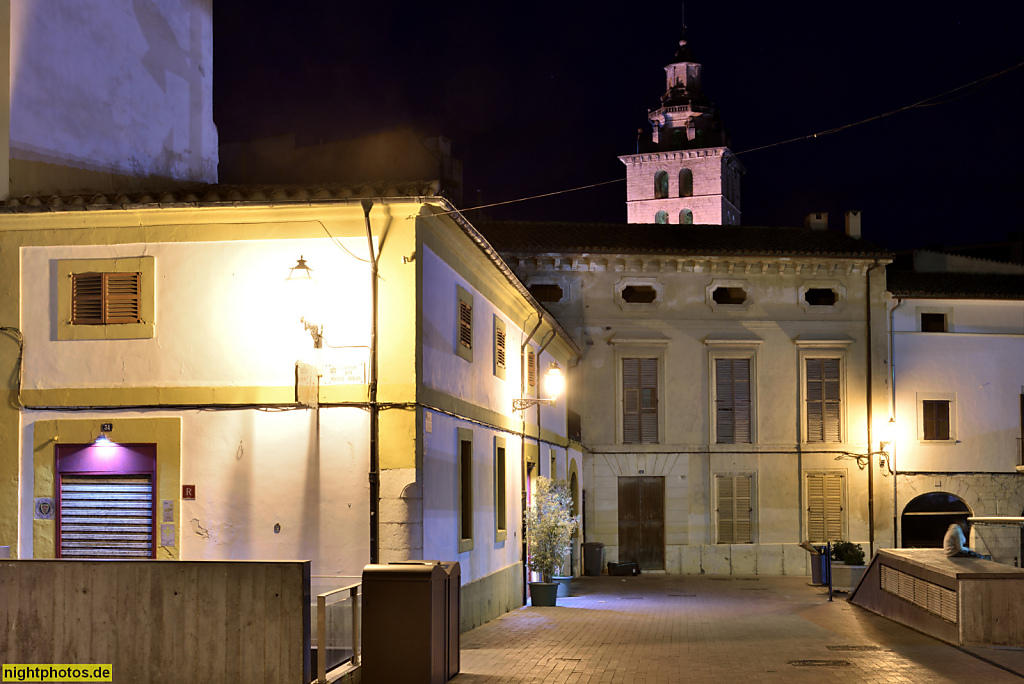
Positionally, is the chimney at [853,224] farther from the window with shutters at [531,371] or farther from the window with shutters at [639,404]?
the window with shutters at [531,371]

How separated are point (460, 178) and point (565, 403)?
27.3 ft

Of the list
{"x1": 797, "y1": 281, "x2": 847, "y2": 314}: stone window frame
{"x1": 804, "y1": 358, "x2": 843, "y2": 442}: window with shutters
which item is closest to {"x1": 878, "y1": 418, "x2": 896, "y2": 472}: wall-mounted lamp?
{"x1": 804, "y1": 358, "x2": 843, "y2": 442}: window with shutters

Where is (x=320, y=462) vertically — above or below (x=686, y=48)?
below

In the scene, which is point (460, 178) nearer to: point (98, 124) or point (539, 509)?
point (539, 509)

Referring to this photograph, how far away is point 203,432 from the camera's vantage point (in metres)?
12.6

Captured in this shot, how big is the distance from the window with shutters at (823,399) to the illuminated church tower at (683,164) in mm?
45847

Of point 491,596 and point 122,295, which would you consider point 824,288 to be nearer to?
point 491,596

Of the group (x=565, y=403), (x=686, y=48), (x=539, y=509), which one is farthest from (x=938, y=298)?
(x=686, y=48)

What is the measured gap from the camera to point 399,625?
31.2 feet

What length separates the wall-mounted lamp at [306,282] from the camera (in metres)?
12.2

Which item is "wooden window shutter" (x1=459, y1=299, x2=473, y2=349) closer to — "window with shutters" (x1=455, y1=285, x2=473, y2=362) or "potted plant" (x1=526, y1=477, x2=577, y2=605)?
"window with shutters" (x1=455, y1=285, x2=473, y2=362)

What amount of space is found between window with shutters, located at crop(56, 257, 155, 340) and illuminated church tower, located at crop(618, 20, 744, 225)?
6588cm

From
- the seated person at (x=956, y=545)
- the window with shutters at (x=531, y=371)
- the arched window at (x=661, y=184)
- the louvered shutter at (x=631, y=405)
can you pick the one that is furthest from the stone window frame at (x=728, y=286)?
the arched window at (x=661, y=184)

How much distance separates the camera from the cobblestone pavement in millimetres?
11055
